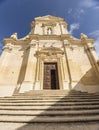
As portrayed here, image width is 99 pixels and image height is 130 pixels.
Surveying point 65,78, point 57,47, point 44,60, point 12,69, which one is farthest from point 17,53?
point 65,78

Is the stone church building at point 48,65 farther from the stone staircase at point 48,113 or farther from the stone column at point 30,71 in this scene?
the stone staircase at point 48,113

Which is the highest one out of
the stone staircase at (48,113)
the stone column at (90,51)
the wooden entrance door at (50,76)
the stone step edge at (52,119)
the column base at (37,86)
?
the stone column at (90,51)

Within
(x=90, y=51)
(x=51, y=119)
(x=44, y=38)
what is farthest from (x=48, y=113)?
(x=44, y=38)

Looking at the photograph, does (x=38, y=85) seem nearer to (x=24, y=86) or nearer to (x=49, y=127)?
(x=24, y=86)

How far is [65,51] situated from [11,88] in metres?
6.66

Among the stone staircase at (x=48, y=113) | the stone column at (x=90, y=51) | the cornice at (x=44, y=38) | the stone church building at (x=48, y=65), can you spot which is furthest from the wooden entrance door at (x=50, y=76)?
the stone staircase at (x=48, y=113)

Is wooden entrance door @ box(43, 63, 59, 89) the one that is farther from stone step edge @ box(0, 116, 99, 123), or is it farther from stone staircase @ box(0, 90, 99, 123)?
stone step edge @ box(0, 116, 99, 123)

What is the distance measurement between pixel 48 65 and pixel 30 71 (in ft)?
7.32

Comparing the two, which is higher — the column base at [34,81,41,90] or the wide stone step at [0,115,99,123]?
the column base at [34,81,41,90]

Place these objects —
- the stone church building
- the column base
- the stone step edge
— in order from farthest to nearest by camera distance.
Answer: the stone church building, the column base, the stone step edge

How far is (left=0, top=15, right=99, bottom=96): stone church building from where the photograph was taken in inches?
431

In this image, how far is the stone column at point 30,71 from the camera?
408 inches

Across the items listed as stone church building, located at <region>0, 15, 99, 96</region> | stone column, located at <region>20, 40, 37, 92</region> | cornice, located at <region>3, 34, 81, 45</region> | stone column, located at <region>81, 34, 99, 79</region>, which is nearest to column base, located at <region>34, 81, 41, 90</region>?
stone church building, located at <region>0, 15, 99, 96</region>

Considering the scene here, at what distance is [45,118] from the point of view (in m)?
4.29
